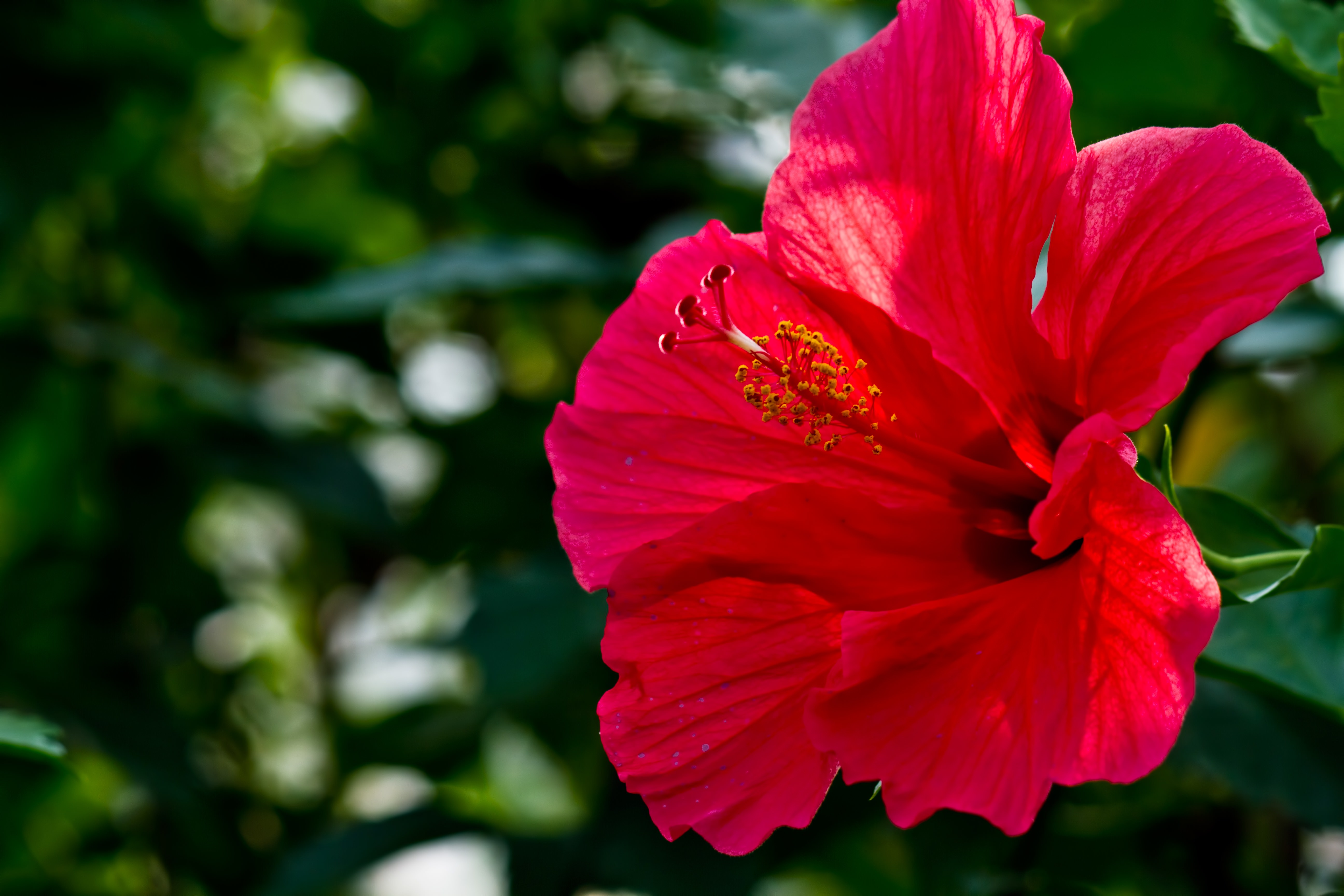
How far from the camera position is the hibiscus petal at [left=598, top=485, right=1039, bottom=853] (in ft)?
2.20

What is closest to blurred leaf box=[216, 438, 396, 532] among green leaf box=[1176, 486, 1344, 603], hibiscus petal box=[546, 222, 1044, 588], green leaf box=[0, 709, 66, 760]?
green leaf box=[0, 709, 66, 760]

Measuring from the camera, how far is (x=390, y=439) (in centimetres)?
205

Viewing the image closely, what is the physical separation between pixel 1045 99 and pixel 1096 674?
0.31 m

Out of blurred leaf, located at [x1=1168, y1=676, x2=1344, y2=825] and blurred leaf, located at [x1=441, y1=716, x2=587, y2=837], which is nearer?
blurred leaf, located at [x1=1168, y1=676, x2=1344, y2=825]

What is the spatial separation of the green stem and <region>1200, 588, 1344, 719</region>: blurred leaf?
0.12 m

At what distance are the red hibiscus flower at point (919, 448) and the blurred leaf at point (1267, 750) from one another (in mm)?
450

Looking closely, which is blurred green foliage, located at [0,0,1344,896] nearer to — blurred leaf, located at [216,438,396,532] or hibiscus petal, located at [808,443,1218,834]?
blurred leaf, located at [216,438,396,532]

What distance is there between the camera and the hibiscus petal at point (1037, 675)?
Result: 1.78ft

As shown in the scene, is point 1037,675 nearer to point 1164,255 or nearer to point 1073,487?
point 1073,487

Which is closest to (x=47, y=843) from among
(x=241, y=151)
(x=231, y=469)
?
(x=231, y=469)

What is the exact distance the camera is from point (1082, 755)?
55 centimetres

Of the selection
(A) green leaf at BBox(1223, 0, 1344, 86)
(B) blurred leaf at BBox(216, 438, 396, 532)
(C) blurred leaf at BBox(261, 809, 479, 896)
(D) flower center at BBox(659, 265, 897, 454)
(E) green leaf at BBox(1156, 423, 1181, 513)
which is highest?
(A) green leaf at BBox(1223, 0, 1344, 86)

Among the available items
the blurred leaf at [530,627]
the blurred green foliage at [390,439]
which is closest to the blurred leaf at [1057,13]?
the blurred green foliage at [390,439]

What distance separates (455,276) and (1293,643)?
908 millimetres
